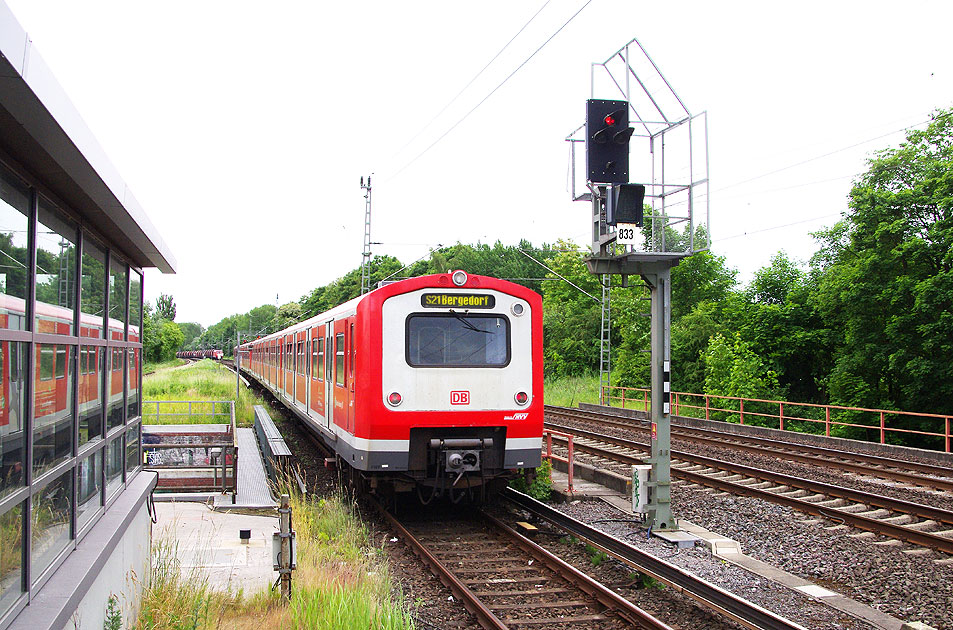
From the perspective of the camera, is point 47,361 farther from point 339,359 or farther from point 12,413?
point 339,359

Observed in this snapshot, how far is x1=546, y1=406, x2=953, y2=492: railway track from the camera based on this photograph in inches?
491

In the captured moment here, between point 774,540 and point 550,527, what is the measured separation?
2509mm

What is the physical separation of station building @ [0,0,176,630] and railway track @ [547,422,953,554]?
25.7 ft

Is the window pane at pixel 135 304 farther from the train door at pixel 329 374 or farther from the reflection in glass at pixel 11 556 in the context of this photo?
the train door at pixel 329 374

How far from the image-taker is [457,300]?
9766 mm

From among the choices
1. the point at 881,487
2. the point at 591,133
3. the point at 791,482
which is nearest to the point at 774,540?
the point at 791,482

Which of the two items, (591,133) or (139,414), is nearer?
(139,414)

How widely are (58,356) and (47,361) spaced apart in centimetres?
27

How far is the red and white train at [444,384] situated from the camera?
30.7 ft

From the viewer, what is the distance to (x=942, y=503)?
10844 mm

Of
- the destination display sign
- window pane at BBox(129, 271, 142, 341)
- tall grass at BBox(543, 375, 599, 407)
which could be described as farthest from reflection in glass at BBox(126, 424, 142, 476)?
tall grass at BBox(543, 375, 599, 407)

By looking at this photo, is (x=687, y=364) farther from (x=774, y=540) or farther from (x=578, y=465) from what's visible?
(x=774, y=540)

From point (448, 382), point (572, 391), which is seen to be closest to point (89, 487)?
point (448, 382)

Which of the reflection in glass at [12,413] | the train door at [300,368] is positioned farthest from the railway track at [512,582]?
the train door at [300,368]
